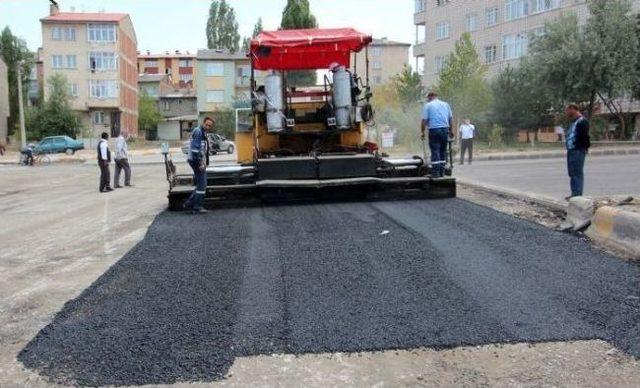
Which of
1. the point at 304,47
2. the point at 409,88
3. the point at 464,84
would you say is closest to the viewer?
the point at 304,47

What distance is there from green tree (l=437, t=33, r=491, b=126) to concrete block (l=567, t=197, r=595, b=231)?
101ft

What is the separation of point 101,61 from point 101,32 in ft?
9.31

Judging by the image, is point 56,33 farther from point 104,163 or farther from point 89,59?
point 104,163

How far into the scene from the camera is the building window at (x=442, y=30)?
5754 cm

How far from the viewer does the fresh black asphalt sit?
411cm

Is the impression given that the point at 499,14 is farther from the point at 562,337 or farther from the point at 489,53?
the point at 562,337

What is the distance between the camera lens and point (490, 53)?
5278cm

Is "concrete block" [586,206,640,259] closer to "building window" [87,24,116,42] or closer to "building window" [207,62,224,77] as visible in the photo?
"building window" [87,24,116,42]

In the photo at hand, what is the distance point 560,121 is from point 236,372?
1537 inches

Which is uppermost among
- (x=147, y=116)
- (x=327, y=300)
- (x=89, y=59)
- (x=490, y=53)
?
(x=89, y=59)

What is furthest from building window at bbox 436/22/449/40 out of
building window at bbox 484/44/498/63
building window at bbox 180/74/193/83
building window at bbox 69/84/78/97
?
building window at bbox 180/74/193/83

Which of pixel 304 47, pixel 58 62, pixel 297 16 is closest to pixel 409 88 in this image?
pixel 297 16

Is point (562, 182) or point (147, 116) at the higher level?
point (147, 116)

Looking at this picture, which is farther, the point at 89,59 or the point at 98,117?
the point at 98,117
